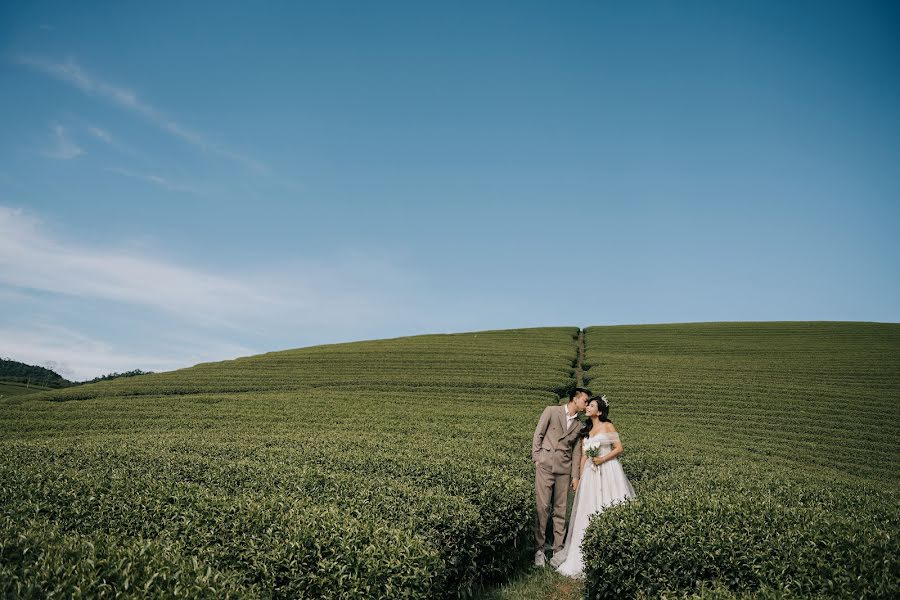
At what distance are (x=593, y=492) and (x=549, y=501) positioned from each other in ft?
2.54

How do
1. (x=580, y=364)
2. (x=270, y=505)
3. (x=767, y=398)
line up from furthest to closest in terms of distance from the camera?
Answer: (x=580, y=364) → (x=767, y=398) → (x=270, y=505)

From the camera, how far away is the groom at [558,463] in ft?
30.7

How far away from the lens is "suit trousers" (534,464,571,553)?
30.6 ft

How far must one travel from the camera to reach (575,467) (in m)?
9.43

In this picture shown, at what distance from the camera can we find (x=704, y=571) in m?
6.56

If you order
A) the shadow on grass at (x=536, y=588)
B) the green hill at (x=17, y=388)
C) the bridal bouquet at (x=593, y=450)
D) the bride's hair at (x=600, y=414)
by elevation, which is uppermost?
the bride's hair at (x=600, y=414)

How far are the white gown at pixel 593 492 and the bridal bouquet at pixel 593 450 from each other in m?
0.02

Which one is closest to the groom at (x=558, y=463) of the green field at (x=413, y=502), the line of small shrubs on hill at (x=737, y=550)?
the green field at (x=413, y=502)

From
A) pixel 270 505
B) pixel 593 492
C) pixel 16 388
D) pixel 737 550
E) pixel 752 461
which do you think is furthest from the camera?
pixel 16 388

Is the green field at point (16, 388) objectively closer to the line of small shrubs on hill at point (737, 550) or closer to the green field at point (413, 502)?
the green field at point (413, 502)

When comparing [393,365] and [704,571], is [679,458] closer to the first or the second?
[704,571]

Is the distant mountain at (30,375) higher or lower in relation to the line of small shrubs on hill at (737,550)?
lower

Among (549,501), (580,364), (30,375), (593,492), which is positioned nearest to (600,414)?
(593,492)

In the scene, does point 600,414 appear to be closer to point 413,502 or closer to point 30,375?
point 413,502
